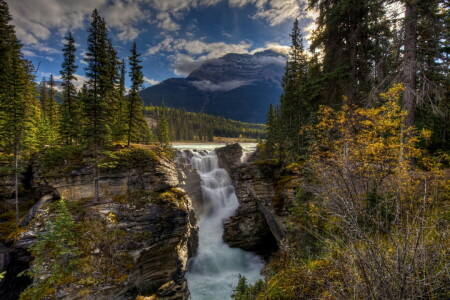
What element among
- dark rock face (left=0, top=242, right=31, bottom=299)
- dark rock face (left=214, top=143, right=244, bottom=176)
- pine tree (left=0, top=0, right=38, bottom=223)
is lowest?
dark rock face (left=0, top=242, right=31, bottom=299)

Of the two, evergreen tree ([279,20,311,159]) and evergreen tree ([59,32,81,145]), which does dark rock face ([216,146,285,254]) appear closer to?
evergreen tree ([279,20,311,159])

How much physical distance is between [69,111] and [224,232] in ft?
77.2

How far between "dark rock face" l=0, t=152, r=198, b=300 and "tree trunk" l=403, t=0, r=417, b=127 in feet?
53.1

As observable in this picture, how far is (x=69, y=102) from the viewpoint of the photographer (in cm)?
2303

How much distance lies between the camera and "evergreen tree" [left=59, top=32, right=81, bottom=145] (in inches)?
841

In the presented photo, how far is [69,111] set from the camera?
74.0ft

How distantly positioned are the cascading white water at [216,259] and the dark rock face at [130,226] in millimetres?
2492

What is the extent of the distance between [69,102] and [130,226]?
18230mm

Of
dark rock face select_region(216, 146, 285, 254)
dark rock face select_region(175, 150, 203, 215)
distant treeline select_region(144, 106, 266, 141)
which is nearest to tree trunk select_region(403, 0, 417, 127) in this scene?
dark rock face select_region(216, 146, 285, 254)

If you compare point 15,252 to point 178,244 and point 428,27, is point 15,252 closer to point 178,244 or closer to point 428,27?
point 178,244

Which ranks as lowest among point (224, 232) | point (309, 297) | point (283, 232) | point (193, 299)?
point (193, 299)

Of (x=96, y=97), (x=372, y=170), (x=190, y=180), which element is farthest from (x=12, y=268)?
(x=372, y=170)

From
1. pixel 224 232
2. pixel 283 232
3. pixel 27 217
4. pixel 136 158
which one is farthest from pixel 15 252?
pixel 283 232

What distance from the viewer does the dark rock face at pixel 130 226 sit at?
1341cm
